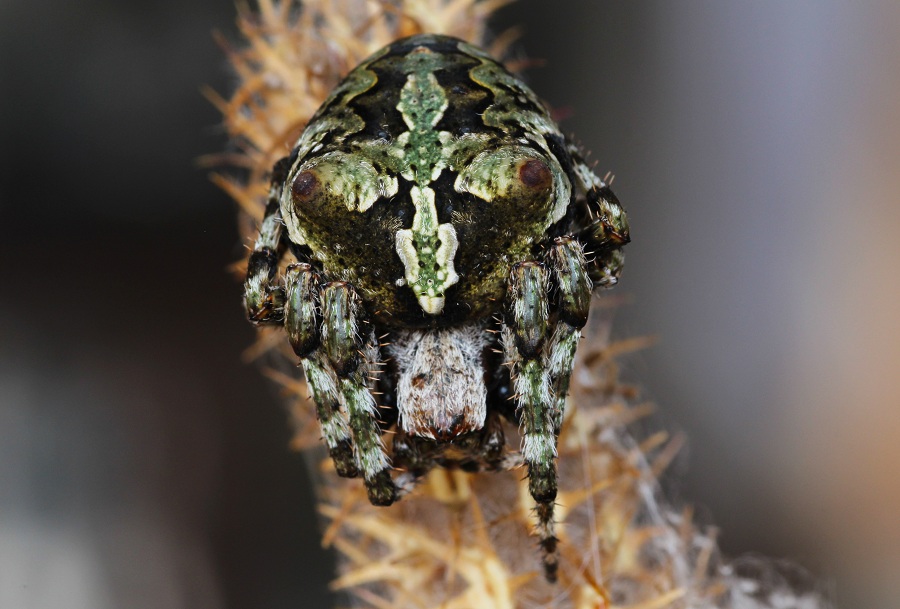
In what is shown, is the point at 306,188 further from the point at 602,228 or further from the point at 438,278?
the point at 602,228

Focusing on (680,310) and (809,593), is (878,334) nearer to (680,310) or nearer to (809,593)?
(680,310)

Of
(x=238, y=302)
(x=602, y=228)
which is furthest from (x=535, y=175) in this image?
(x=238, y=302)

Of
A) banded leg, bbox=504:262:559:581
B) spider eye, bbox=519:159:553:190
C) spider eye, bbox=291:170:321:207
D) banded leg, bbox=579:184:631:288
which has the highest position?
spider eye, bbox=291:170:321:207

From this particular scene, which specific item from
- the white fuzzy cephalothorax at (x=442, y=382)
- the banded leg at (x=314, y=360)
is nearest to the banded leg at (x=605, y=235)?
the white fuzzy cephalothorax at (x=442, y=382)

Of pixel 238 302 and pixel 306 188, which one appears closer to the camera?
pixel 306 188

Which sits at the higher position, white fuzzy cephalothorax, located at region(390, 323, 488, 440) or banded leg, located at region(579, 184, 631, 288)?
banded leg, located at region(579, 184, 631, 288)

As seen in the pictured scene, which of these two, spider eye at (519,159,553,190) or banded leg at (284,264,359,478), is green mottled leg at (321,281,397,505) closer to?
banded leg at (284,264,359,478)

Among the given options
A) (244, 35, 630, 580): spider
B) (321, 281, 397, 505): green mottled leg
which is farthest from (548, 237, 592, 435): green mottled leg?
(321, 281, 397, 505): green mottled leg

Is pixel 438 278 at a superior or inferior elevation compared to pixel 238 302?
inferior
